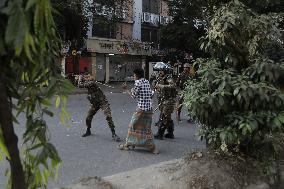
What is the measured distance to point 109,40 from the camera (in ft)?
134

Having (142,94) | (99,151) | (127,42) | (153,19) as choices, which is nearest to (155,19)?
(153,19)

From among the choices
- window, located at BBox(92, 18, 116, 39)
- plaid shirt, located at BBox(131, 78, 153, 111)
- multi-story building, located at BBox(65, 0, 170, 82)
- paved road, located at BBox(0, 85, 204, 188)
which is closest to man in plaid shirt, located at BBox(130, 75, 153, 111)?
plaid shirt, located at BBox(131, 78, 153, 111)

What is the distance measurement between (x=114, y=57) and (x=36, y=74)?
40617mm

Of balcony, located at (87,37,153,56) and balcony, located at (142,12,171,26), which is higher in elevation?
balcony, located at (142,12,171,26)

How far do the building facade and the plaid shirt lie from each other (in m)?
29.8

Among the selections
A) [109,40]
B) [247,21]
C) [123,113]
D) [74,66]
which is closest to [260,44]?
[247,21]

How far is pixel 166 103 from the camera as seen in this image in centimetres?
1091

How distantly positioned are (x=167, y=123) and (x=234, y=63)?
4565 millimetres

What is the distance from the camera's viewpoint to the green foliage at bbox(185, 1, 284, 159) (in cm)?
570

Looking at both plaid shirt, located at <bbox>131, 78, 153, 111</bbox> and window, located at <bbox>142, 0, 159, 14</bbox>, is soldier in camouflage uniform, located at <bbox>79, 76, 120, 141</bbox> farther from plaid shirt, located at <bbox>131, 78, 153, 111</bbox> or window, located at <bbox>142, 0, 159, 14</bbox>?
window, located at <bbox>142, 0, 159, 14</bbox>

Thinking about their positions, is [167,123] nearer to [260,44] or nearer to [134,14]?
[260,44]

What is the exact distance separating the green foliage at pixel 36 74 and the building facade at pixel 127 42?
36.6 metres

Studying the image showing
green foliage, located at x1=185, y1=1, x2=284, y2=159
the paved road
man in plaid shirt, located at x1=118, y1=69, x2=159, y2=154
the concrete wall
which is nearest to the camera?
green foliage, located at x1=185, y1=1, x2=284, y2=159

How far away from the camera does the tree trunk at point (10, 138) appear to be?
7.00 ft
